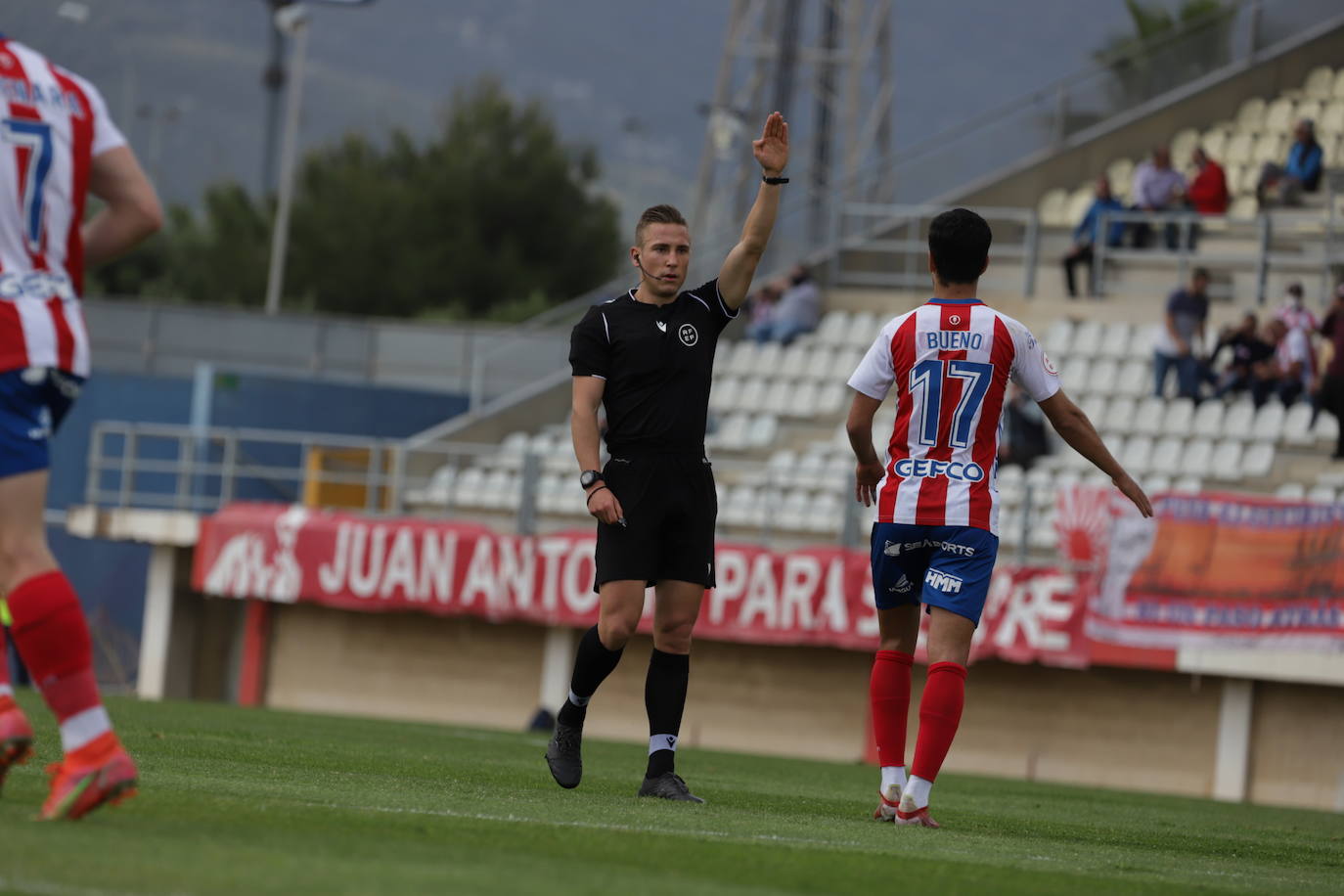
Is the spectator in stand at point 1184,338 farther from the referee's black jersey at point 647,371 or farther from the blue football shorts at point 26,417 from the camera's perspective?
the blue football shorts at point 26,417

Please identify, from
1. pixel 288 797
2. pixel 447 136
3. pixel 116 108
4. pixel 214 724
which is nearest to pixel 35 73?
pixel 288 797

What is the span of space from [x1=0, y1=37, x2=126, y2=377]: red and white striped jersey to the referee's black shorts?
7.91 feet

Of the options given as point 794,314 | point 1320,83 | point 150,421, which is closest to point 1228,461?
point 794,314

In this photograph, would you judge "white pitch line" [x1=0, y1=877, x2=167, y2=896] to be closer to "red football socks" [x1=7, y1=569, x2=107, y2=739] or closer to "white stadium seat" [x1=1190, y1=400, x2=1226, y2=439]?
"red football socks" [x1=7, y1=569, x2=107, y2=739]

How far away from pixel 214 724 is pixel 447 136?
53262mm

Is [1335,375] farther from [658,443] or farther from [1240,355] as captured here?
[658,443]

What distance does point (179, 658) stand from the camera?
23.4 m

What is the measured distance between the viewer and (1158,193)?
23.5m

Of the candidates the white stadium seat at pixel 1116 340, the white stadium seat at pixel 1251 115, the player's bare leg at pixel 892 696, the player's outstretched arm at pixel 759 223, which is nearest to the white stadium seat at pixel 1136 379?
the white stadium seat at pixel 1116 340

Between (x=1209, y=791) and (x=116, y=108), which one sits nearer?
(x=1209, y=791)

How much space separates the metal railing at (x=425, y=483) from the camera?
19750mm

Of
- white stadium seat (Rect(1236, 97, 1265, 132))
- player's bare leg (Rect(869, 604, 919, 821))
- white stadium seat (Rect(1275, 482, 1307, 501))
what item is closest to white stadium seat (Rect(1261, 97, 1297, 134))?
white stadium seat (Rect(1236, 97, 1265, 132))

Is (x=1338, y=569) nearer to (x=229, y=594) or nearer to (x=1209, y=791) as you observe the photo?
(x=1209, y=791)

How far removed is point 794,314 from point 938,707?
56.5ft
